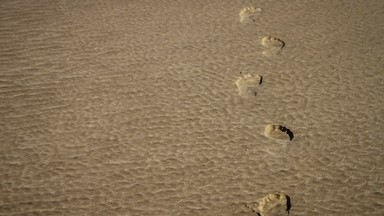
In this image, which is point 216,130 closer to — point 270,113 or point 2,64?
point 270,113

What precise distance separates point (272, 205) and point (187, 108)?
40 centimetres

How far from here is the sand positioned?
2.68 ft

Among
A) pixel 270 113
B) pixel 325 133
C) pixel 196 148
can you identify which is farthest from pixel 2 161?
pixel 325 133

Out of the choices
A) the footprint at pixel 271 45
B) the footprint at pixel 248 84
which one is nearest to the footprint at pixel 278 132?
the footprint at pixel 248 84

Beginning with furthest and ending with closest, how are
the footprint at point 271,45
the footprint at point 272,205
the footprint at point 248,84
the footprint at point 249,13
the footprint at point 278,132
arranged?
1. the footprint at point 249,13
2. the footprint at point 271,45
3. the footprint at point 248,84
4. the footprint at point 278,132
5. the footprint at point 272,205

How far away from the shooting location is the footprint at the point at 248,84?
1.05 meters

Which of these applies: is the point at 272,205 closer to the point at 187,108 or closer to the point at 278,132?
the point at 278,132

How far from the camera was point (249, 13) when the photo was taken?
1.37 meters

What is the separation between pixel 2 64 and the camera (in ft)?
3.89

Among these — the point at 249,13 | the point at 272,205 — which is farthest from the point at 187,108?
the point at 249,13

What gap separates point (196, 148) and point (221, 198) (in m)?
0.17

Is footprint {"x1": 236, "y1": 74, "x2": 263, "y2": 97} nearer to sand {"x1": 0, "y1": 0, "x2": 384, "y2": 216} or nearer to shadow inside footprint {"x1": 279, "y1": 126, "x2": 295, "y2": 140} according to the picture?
sand {"x1": 0, "y1": 0, "x2": 384, "y2": 216}

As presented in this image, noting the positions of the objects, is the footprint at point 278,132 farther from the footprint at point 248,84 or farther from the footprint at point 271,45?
the footprint at point 271,45

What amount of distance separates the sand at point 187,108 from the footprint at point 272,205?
1cm
